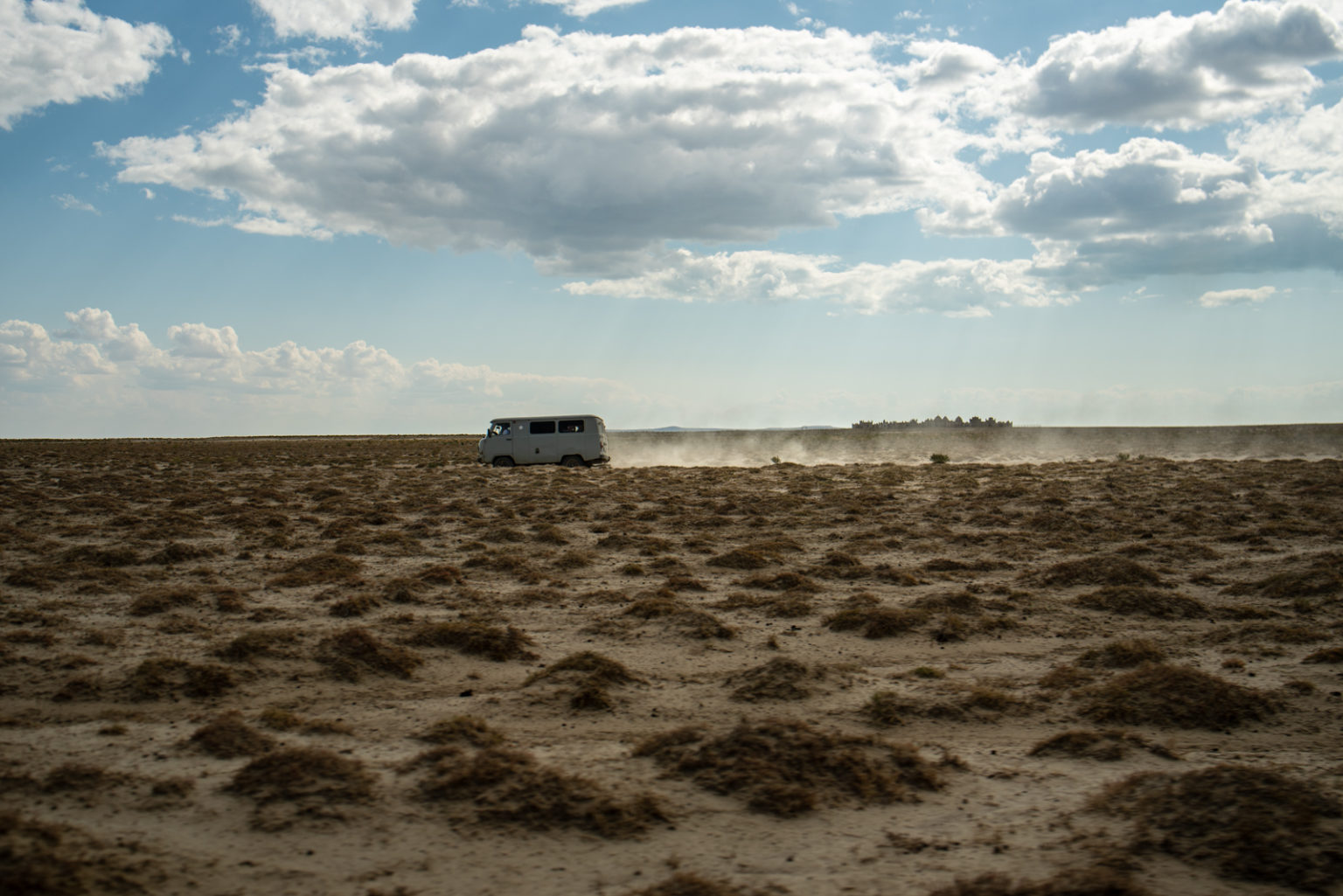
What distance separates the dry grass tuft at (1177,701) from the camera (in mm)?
7852

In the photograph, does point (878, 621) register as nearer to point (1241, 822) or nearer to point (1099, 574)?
point (1099, 574)

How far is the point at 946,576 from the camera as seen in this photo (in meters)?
15.3

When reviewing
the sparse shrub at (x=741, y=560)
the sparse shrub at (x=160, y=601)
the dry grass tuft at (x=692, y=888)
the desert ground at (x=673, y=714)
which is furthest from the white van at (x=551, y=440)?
the dry grass tuft at (x=692, y=888)

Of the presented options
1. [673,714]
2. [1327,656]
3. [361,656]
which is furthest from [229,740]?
[1327,656]

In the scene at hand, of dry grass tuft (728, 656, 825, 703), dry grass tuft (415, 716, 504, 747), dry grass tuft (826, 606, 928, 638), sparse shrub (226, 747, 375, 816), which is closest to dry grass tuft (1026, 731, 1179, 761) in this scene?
dry grass tuft (728, 656, 825, 703)

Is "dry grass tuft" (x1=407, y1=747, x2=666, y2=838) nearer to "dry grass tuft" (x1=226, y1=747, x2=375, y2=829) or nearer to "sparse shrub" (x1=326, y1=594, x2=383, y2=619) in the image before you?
"dry grass tuft" (x1=226, y1=747, x2=375, y2=829)

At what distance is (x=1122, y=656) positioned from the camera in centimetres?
980

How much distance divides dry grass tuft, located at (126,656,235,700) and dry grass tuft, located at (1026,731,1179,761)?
8.14m

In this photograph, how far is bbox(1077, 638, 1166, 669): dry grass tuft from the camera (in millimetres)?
9711

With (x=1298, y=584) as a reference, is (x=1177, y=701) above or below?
below

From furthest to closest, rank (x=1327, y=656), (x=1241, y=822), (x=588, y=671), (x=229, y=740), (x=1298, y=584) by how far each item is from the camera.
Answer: (x=1298, y=584), (x=1327, y=656), (x=588, y=671), (x=229, y=740), (x=1241, y=822)

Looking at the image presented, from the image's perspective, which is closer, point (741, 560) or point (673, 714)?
point (673, 714)

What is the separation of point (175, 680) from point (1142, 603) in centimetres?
1308

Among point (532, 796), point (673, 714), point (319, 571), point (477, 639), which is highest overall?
point (319, 571)
